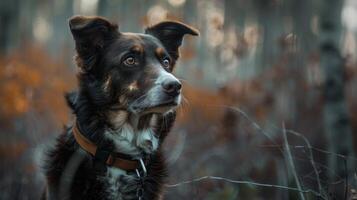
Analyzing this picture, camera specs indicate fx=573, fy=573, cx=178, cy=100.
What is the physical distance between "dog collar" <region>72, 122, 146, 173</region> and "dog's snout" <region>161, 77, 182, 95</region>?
2.24ft

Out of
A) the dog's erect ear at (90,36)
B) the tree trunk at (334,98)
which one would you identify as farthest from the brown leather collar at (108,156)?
the tree trunk at (334,98)

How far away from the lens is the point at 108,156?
4.91 metres

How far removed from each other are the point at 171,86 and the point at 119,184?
95 centimetres

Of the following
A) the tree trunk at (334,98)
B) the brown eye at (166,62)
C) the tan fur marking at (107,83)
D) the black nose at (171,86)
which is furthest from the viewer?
the tree trunk at (334,98)

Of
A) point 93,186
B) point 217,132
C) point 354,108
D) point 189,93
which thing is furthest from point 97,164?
point 189,93

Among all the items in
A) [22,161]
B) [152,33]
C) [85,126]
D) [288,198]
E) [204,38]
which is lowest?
[204,38]

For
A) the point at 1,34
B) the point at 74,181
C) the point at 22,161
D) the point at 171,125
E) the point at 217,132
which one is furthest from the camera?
the point at 1,34

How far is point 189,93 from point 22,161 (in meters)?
8.41

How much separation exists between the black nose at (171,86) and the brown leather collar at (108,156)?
2.28 ft

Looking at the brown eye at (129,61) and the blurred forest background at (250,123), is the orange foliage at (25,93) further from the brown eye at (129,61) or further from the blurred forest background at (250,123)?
the brown eye at (129,61)

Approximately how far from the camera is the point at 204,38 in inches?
1438

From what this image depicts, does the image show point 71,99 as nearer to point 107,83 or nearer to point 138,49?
point 107,83

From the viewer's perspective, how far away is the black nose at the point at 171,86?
4.95 metres

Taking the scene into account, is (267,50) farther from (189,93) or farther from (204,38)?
(204,38)
